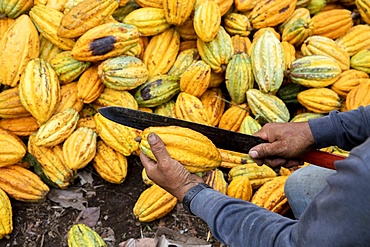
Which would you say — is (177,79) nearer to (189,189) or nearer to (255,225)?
(189,189)

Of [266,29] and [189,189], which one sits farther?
[266,29]

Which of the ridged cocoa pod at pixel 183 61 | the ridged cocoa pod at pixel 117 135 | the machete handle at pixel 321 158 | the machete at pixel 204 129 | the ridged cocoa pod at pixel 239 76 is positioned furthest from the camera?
the ridged cocoa pod at pixel 183 61

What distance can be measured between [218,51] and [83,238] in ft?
5.04

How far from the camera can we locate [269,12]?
3385mm

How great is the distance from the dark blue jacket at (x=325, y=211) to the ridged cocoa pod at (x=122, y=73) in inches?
53.0

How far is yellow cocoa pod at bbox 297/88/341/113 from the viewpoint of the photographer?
3168 mm

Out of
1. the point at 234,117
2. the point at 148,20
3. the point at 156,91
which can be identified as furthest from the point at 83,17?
Answer: the point at 234,117

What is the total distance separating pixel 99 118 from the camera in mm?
3016

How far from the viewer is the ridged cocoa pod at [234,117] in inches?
126

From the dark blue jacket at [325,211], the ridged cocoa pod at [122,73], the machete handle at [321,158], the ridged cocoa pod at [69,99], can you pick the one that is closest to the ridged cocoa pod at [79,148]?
the ridged cocoa pod at [69,99]

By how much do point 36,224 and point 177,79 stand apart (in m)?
1.34

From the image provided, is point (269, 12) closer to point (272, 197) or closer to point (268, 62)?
point (268, 62)

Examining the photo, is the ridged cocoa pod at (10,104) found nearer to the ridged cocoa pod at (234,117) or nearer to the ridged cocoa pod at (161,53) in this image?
the ridged cocoa pod at (161,53)

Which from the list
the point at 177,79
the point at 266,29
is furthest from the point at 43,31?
the point at 266,29
